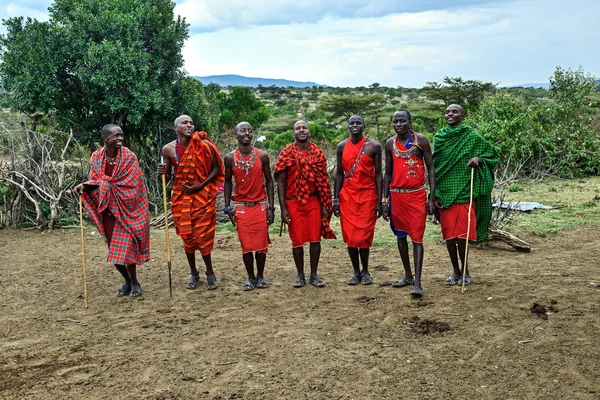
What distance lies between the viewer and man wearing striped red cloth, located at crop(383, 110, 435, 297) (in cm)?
516

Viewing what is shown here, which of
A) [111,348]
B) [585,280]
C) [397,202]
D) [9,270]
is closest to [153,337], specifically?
[111,348]

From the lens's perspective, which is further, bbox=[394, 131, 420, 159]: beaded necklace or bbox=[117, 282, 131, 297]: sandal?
bbox=[117, 282, 131, 297]: sandal

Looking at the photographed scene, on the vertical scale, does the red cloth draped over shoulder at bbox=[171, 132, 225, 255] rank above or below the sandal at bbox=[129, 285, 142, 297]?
above

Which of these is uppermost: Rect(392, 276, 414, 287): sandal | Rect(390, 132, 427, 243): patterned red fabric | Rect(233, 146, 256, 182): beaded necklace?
Rect(233, 146, 256, 182): beaded necklace

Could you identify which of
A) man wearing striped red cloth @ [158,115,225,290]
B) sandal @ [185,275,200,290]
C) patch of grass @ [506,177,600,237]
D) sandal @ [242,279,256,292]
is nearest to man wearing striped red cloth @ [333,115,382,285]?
sandal @ [242,279,256,292]

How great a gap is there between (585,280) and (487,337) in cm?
198

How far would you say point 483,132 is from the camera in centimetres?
1457

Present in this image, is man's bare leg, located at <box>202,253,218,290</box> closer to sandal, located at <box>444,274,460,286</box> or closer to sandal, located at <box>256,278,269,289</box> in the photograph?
sandal, located at <box>256,278,269,289</box>

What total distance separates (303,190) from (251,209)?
55cm

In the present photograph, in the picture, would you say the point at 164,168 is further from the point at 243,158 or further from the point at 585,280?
the point at 585,280

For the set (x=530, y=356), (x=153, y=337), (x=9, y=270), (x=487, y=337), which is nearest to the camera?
(x=530, y=356)

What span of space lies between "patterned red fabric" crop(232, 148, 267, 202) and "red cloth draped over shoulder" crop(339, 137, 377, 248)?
842mm

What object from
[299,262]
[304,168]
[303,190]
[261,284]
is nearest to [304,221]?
[303,190]

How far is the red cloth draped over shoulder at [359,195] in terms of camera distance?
5.39 meters
